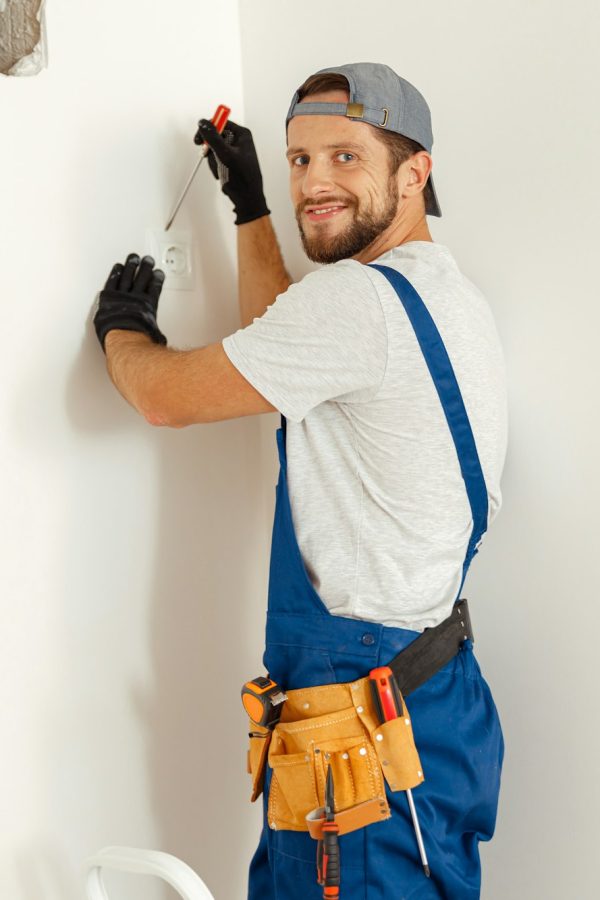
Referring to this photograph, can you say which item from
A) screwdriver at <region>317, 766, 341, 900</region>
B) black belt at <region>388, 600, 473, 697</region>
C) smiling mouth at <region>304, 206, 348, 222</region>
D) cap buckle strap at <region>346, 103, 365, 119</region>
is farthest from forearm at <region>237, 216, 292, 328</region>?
screwdriver at <region>317, 766, 341, 900</region>

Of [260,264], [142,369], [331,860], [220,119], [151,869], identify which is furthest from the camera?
[260,264]

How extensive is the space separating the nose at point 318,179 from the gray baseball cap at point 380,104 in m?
0.08

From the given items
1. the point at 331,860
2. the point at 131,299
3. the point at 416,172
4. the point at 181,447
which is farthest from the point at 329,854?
the point at 416,172

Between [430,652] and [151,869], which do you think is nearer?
[151,869]

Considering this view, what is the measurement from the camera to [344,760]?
1.19 meters

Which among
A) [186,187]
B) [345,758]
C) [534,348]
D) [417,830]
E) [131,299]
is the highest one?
[186,187]

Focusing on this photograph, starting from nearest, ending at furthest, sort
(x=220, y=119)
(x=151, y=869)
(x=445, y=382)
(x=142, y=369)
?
(x=151, y=869), (x=445, y=382), (x=142, y=369), (x=220, y=119)

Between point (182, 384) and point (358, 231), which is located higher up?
point (358, 231)

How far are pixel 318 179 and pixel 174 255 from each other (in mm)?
403

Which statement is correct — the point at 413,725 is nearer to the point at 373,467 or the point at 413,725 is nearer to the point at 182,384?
the point at 373,467

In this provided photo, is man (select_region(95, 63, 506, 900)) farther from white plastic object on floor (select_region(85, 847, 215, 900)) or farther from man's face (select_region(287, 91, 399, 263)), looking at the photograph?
white plastic object on floor (select_region(85, 847, 215, 900))

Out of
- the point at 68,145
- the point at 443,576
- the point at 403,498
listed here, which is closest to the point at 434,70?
the point at 68,145

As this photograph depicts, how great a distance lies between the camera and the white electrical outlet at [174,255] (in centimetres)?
162

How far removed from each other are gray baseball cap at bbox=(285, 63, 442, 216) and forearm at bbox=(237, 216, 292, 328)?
33 centimetres
